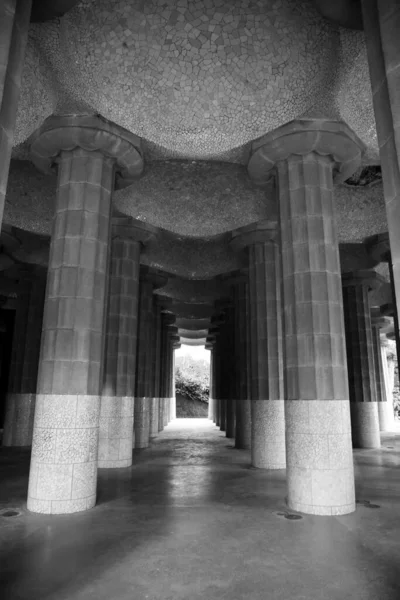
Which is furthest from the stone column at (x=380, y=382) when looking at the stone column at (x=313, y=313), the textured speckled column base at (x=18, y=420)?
the textured speckled column base at (x=18, y=420)

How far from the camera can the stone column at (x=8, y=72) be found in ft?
16.8

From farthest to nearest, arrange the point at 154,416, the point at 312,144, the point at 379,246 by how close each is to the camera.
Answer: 1. the point at 154,416
2. the point at 379,246
3. the point at 312,144

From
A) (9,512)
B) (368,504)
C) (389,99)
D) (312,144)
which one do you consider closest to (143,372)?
(9,512)

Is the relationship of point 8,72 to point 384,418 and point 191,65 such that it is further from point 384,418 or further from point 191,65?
point 384,418

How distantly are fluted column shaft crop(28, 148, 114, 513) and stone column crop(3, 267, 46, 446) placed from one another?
11562mm

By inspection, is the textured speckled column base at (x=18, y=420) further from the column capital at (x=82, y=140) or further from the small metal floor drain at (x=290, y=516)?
the small metal floor drain at (x=290, y=516)

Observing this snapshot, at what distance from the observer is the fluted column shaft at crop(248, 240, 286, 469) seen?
48.7ft

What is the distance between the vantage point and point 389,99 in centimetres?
518

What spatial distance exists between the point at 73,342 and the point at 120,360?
6682mm

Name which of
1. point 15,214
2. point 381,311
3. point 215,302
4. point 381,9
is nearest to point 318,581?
point 381,9

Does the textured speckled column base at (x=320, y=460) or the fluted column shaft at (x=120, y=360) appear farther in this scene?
the fluted column shaft at (x=120, y=360)

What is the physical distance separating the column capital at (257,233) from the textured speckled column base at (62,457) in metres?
9.16

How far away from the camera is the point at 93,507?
31.1 ft

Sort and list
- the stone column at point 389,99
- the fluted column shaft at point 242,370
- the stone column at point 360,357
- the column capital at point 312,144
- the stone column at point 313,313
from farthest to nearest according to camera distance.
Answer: the stone column at point 360,357 → the fluted column shaft at point 242,370 → the column capital at point 312,144 → the stone column at point 313,313 → the stone column at point 389,99
